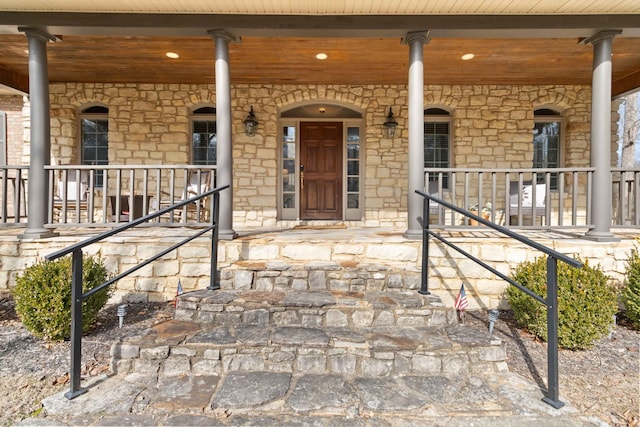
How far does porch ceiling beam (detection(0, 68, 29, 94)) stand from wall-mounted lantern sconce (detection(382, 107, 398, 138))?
6029mm

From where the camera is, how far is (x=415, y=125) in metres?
3.65

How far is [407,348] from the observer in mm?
2092

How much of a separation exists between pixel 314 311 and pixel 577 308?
204 cm

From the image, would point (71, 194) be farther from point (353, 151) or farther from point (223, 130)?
point (353, 151)

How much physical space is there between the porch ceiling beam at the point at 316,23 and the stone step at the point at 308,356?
10.3 ft

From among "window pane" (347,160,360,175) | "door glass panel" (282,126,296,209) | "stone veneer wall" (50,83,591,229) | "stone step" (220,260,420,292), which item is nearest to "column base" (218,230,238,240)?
"stone step" (220,260,420,292)

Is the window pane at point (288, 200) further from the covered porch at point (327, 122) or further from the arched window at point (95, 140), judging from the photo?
the arched window at point (95, 140)

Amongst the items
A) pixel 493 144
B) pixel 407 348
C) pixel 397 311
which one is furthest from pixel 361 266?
pixel 493 144

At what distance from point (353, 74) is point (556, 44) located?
8.76 feet

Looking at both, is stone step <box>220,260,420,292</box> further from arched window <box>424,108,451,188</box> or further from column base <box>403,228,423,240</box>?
arched window <box>424,108,451,188</box>

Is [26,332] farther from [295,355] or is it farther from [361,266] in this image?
[361,266]

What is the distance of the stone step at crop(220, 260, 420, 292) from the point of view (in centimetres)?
298

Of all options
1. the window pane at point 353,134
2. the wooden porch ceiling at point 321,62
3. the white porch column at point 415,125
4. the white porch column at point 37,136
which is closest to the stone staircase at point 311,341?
the white porch column at point 415,125

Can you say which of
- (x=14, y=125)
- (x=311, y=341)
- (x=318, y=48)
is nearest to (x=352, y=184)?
(x=318, y=48)
